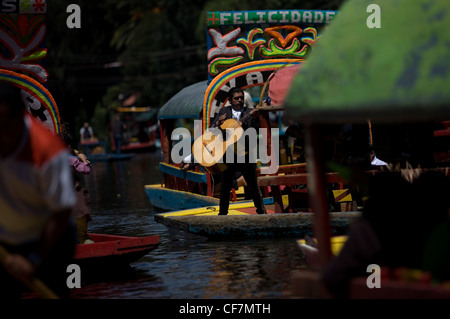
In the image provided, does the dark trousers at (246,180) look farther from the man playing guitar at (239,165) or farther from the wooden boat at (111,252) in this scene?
the wooden boat at (111,252)

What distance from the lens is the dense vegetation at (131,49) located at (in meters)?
53.5

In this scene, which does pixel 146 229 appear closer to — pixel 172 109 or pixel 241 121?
pixel 241 121

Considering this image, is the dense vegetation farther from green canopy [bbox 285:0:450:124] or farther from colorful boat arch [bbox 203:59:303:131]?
green canopy [bbox 285:0:450:124]

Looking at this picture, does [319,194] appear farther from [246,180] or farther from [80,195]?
[246,180]

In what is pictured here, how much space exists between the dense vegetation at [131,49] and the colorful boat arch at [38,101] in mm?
37555

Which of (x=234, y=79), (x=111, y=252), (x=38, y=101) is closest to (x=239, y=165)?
(x=234, y=79)

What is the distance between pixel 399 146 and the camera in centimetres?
930

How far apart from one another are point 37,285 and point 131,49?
165 feet

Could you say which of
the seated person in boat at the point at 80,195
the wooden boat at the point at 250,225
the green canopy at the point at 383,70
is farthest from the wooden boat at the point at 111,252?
Answer: the green canopy at the point at 383,70

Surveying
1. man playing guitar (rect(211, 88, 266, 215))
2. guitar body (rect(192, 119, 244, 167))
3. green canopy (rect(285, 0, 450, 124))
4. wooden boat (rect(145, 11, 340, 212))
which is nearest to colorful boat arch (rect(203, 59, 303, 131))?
wooden boat (rect(145, 11, 340, 212))

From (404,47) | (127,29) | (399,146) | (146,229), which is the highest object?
(127,29)

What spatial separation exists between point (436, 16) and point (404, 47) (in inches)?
13.7

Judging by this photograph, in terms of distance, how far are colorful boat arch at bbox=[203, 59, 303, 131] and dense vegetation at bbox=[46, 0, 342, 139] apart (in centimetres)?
3518

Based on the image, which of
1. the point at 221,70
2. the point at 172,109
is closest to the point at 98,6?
the point at 172,109
